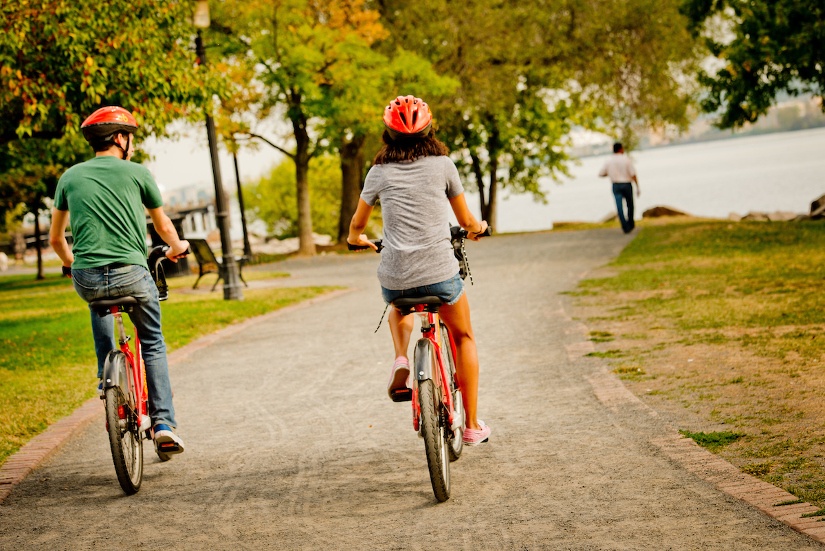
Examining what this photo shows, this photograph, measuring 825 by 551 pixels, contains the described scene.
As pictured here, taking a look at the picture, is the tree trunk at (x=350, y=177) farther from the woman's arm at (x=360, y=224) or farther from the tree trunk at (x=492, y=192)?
the woman's arm at (x=360, y=224)

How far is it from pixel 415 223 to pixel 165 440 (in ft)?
6.27

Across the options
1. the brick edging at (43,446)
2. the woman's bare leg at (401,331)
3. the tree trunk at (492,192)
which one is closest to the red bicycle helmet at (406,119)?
the woman's bare leg at (401,331)

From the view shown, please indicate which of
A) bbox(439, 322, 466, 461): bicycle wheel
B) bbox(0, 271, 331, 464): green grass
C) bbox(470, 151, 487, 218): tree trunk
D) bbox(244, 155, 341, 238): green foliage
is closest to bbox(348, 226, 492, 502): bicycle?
bbox(439, 322, 466, 461): bicycle wheel

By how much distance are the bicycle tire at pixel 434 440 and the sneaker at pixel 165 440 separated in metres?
1.64

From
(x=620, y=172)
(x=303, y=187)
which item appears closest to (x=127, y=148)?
(x=620, y=172)

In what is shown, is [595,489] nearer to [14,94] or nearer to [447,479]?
[447,479]

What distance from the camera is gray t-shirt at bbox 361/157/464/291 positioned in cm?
544

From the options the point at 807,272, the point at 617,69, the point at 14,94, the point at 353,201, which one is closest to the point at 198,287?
the point at 14,94

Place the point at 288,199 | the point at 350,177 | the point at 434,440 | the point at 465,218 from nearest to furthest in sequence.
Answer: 1. the point at 434,440
2. the point at 465,218
3. the point at 350,177
4. the point at 288,199

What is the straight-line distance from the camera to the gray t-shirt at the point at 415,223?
17.8 feet

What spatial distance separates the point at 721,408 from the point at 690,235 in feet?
51.6

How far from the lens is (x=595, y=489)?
5.37 m

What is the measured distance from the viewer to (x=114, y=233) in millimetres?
5871

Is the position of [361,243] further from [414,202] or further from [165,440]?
[165,440]
